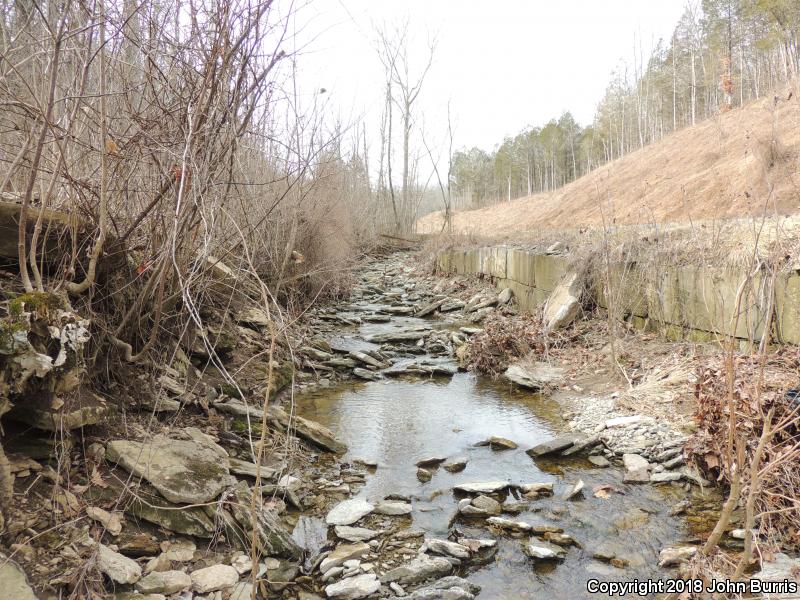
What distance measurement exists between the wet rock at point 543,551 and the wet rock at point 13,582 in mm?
2261

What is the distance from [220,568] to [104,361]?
152 centimetres

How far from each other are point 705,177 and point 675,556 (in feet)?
48.0

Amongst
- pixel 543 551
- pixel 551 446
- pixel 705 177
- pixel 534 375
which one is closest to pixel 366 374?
pixel 534 375

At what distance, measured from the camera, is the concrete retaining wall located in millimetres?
4074

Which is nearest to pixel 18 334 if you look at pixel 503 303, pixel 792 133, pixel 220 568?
pixel 220 568

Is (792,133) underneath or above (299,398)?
above

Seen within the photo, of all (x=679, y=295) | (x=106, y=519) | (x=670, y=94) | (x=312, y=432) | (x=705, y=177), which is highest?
(x=670, y=94)

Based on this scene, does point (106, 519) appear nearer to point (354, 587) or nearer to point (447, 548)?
point (354, 587)

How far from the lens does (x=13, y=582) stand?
1.93m

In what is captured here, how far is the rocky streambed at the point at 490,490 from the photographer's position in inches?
106

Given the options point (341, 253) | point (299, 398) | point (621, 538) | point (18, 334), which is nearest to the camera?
point (18, 334)

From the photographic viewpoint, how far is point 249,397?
477cm

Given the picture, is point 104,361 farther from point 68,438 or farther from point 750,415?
point 750,415

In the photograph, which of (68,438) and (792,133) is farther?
(792,133)
